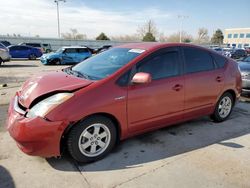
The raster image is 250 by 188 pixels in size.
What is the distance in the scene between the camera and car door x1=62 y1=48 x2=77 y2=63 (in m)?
19.1

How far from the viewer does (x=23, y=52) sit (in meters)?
23.3

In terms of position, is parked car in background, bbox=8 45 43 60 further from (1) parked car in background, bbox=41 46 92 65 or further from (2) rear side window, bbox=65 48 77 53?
(2) rear side window, bbox=65 48 77 53

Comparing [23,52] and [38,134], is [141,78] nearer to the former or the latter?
[38,134]

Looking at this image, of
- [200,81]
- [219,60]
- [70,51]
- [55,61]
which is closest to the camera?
[200,81]

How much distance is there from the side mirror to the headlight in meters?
0.90

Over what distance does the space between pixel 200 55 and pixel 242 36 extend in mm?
92333

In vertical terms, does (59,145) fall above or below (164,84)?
below

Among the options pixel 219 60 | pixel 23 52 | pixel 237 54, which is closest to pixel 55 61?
pixel 23 52

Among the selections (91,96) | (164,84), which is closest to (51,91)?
(91,96)

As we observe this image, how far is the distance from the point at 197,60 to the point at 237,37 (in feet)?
307

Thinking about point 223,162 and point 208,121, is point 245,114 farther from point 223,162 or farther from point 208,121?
point 223,162

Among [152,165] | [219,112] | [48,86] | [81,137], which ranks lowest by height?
[152,165]

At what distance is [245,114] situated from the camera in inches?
225

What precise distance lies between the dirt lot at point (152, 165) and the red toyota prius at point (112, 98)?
0.25 m
